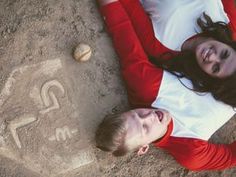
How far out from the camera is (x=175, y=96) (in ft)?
6.90

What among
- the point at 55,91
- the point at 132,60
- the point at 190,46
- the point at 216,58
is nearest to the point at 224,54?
the point at 216,58

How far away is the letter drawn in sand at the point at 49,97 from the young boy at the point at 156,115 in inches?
7.8

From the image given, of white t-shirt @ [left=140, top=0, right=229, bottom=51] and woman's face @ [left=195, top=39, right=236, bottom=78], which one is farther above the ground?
white t-shirt @ [left=140, top=0, right=229, bottom=51]

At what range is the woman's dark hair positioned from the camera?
7.02 feet

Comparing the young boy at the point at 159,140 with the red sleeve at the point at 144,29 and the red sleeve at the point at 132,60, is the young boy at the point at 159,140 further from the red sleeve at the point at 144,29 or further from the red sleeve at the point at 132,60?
the red sleeve at the point at 144,29

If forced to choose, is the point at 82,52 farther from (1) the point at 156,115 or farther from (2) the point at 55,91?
(1) the point at 156,115

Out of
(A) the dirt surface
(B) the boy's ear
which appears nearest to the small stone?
(A) the dirt surface

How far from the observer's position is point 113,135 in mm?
1887

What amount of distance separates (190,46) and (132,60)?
28 cm

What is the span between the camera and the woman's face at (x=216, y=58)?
2086mm

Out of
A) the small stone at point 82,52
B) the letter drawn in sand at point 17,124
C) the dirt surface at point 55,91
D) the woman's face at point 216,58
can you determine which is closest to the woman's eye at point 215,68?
the woman's face at point 216,58

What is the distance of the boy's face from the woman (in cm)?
25

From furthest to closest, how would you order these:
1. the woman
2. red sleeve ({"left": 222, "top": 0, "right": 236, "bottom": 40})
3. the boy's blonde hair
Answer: red sleeve ({"left": 222, "top": 0, "right": 236, "bottom": 40})
the woman
the boy's blonde hair

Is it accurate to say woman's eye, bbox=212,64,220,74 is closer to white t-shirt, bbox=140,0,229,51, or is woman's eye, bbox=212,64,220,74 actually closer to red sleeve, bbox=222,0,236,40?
white t-shirt, bbox=140,0,229,51
